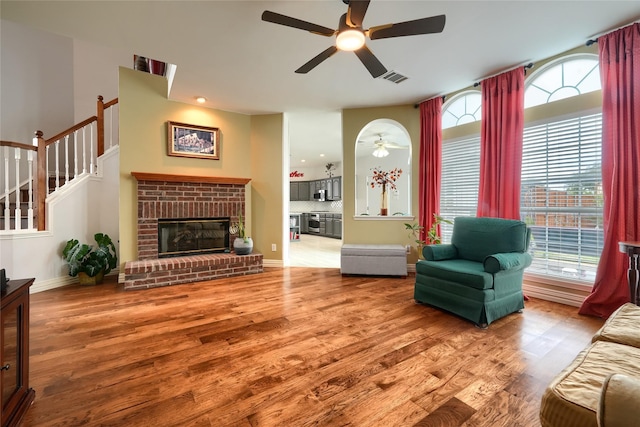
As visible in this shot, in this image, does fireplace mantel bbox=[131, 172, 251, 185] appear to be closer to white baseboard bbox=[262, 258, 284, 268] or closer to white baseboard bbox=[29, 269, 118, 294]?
white baseboard bbox=[262, 258, 284, 268]

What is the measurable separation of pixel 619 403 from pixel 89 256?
16.3 ft

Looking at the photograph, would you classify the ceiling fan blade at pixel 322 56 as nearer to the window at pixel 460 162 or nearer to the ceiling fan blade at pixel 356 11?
the ceiling fan blade at pixel 356 11

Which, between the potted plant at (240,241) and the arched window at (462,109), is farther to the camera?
the potted plant at (240,241)

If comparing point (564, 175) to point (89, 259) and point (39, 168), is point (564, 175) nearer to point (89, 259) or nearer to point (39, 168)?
point (89, 259)

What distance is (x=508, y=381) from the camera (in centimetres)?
167

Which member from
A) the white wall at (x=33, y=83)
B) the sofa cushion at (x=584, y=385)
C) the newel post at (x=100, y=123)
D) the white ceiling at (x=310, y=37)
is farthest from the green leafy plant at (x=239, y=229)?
the sofa cushion at (x=584, y=385)

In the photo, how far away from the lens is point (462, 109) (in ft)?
13.3

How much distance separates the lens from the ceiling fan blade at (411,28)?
1884 millimetres

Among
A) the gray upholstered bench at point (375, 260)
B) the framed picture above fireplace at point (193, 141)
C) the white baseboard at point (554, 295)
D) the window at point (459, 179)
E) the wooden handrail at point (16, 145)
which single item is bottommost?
the white baseboard at point (554, 295)

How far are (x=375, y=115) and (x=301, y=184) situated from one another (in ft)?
21.7

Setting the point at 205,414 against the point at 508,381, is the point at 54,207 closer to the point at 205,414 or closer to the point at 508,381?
the point at 205,414

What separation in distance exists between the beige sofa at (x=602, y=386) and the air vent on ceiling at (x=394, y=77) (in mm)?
3110

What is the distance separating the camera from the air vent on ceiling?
3410 mm

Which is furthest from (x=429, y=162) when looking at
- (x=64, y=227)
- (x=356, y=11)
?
(x=64, y=227)
